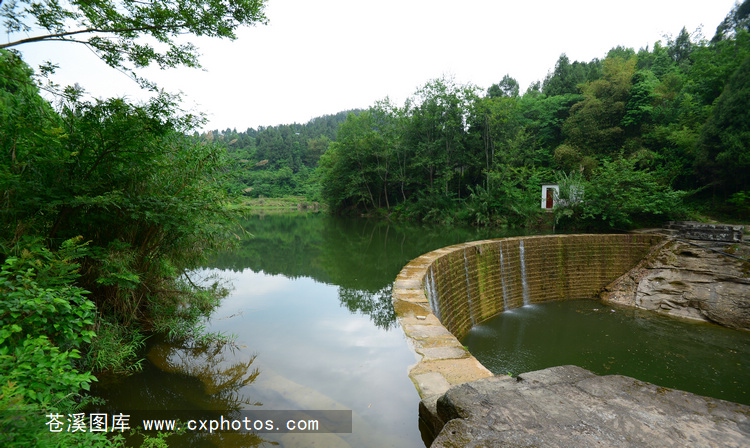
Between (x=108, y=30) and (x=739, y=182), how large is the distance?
1794 cm

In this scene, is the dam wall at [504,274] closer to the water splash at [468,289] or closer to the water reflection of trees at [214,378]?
the water splash at [468,289]

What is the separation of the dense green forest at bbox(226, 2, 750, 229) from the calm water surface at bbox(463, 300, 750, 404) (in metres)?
5.27

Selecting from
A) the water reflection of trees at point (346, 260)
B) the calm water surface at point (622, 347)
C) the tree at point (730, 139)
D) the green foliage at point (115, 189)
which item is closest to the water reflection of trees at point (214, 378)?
the green foliage at point (115, 189)

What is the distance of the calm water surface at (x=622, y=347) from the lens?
543 cm

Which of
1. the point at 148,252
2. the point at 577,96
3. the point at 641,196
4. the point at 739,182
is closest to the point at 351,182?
the point at 577,96

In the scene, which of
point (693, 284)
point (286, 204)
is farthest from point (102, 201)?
point (286, 204)

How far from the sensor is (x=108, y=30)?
147 inches

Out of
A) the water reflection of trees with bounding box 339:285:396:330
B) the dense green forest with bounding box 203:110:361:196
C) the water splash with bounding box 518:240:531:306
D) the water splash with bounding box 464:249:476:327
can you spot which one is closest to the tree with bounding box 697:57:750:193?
the water splash with bounding box 518:240:531:306

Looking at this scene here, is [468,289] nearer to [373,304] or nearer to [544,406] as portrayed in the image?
[373,304]

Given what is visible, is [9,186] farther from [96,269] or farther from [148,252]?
[148,252]

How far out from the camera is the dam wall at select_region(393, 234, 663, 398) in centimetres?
578

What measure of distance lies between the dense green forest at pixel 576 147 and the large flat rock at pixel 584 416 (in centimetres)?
408

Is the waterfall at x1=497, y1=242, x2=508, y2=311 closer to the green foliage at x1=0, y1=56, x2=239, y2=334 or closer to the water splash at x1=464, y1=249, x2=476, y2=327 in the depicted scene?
the water splash at x1=464, y1=249, x2=476, y2=327

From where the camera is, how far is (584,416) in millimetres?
1731
